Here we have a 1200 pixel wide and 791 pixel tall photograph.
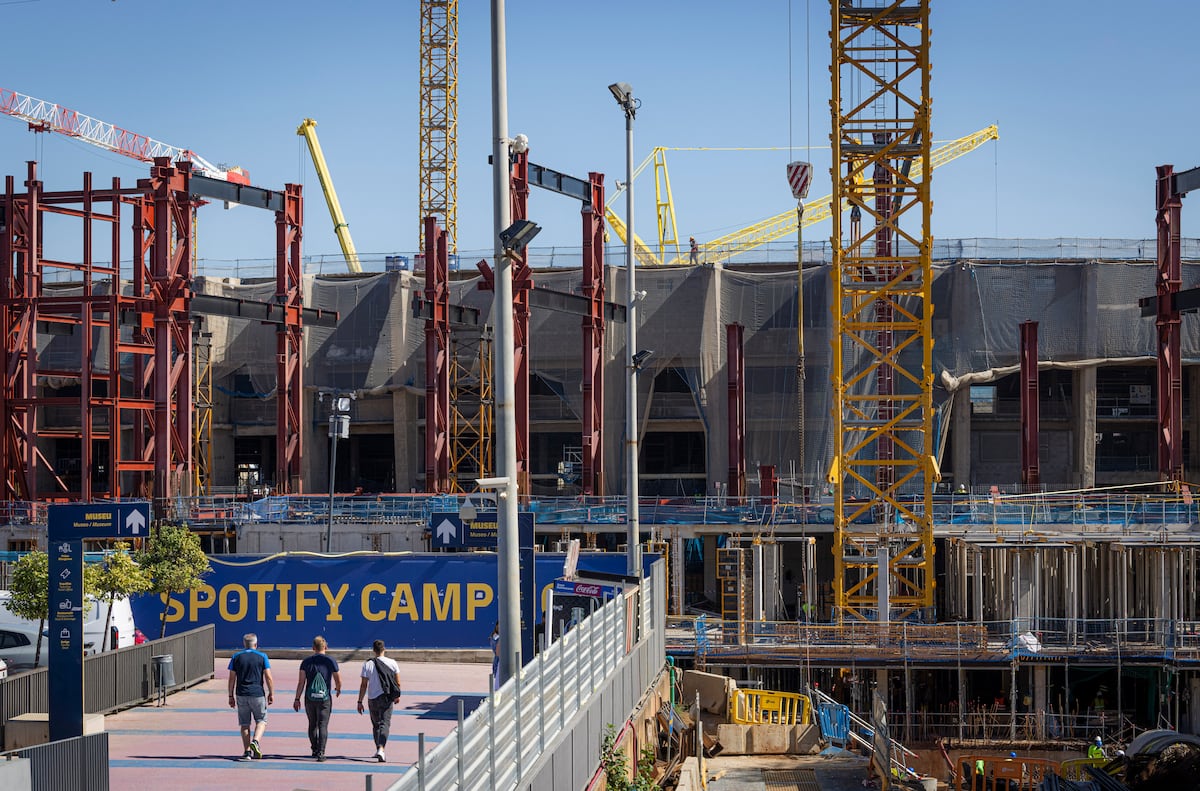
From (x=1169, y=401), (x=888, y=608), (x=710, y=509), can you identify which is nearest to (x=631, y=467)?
(x=888, y=608)

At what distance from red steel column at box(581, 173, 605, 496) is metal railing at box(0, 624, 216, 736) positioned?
30.8 metres

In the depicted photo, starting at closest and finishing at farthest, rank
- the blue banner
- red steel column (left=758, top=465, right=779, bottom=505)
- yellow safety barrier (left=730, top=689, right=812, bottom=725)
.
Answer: the blue banner, yellow safety barrier (left=730, top=689, right=812, bottom=725), red steel column (left=758, top=465, right=779, bottom=505)

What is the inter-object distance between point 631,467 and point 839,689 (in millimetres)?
13681

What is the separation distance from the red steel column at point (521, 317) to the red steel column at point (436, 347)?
3.68 m

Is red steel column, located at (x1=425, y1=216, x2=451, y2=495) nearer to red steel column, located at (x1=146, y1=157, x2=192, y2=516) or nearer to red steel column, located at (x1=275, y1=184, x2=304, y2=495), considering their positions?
red steel column, located at (x1=275, y1=184, x2=304, y2=495)

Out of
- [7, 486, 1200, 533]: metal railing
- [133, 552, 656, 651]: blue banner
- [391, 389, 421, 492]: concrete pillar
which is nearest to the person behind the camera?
[133, 552, 656, 651]: blue banner

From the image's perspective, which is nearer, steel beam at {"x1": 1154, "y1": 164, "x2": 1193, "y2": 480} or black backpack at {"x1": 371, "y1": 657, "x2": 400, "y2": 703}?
black backpack at {"x1": 371, "y1": 657, "x2": 400, "y2": 703}

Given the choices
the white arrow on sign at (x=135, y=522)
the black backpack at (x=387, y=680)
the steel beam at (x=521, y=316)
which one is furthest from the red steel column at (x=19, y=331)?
the black backpack at (x=387, y=680)

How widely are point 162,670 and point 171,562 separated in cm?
436

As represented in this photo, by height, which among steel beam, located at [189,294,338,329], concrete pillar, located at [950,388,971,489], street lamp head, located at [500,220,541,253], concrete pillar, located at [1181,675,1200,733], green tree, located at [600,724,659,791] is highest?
steel beam, located at [189,294,338,329]

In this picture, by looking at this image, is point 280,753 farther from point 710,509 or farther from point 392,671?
point 710,509

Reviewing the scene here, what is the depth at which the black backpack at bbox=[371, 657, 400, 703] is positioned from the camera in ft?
52.5

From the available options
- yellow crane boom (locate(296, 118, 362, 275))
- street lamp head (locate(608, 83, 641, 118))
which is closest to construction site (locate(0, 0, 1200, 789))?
street lamp head (locate(608, 83, 641, 118))

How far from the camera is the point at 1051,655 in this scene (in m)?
35.8
